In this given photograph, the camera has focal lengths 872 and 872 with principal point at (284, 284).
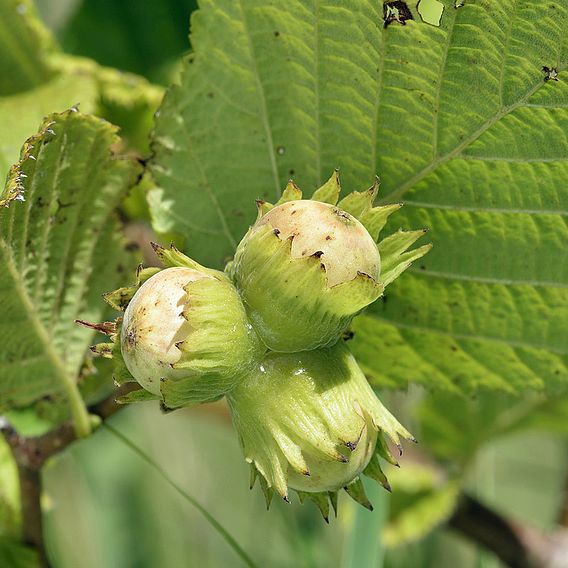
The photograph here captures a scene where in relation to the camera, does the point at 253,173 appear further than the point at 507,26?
Yes

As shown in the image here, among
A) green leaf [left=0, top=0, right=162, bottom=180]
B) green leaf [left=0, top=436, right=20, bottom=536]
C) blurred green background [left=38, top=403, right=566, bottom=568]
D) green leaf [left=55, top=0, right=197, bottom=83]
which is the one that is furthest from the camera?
blurred green background [left=38, top=403, right=566, bottom=568]

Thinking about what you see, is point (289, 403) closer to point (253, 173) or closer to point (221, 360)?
point (221, 360)

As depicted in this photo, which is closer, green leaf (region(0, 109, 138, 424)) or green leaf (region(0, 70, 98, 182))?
green leaf (region(0, 109, 138, 424))

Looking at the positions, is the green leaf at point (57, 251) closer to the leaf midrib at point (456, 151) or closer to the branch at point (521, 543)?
the leaf midrib at point (456, 151)

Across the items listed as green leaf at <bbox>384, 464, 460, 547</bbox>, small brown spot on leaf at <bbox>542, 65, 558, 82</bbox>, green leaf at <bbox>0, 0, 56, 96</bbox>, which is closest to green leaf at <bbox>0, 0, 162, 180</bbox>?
green leaf at <bbox>0, 0, 56, 96</bbox>

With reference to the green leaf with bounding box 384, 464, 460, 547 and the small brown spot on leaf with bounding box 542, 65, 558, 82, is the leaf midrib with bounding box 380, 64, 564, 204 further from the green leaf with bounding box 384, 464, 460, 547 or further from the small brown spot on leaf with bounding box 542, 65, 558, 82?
the green leaf with bounding box 384, 464, 460, 547

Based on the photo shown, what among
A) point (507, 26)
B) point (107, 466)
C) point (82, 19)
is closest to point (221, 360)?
point (507, 26)

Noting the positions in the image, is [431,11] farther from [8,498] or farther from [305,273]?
[8,498]
